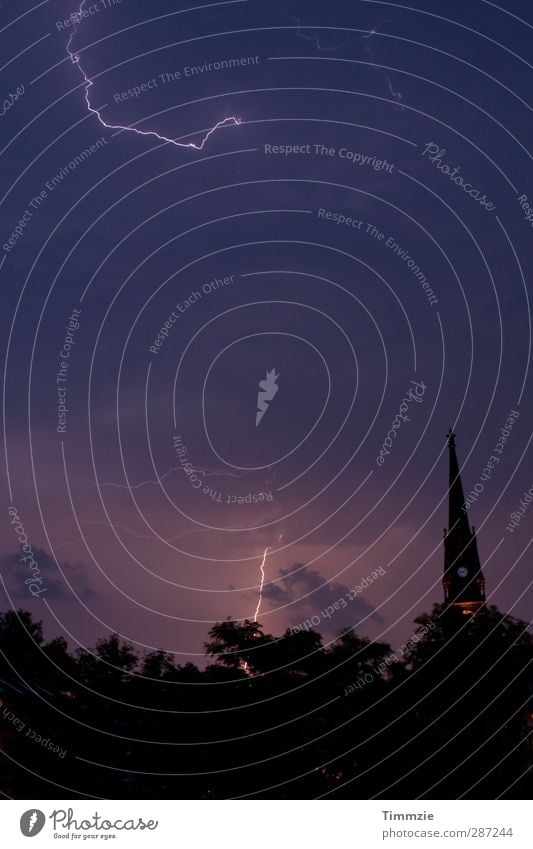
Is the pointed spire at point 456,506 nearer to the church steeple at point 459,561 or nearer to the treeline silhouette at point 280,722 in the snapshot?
the church steeple at point 459,561

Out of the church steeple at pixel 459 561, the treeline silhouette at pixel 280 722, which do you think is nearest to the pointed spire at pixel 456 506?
the church steeple at pixel 459 561

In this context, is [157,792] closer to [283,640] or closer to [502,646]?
[283,640]

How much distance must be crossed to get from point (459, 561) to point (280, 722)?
166 feet

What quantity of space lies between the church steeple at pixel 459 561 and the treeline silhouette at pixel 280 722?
39428mm

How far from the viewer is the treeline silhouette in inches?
1304

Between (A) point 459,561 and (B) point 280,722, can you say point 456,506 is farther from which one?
(B) point 280,722

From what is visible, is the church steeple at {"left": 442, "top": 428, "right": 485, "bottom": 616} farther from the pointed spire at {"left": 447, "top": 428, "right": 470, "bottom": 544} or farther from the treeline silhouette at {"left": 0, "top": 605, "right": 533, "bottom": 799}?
the treeline silhouette at {"left": 0, "top": 605, "right": 533, "bottom": 799}

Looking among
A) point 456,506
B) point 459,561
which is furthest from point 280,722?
point 456,506

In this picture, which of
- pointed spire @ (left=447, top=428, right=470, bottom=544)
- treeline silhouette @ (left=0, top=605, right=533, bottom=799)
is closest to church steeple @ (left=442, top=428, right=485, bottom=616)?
Answer: pointed spire @ (left=447, top=428, right=470, bottom=544)

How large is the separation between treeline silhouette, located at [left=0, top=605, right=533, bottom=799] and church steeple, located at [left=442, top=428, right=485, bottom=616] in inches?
1552

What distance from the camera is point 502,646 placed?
3781 cm

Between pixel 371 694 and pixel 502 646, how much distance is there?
5749mm

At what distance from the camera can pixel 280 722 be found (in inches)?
1384

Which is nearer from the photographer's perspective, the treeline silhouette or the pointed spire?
the treeline silhouette
